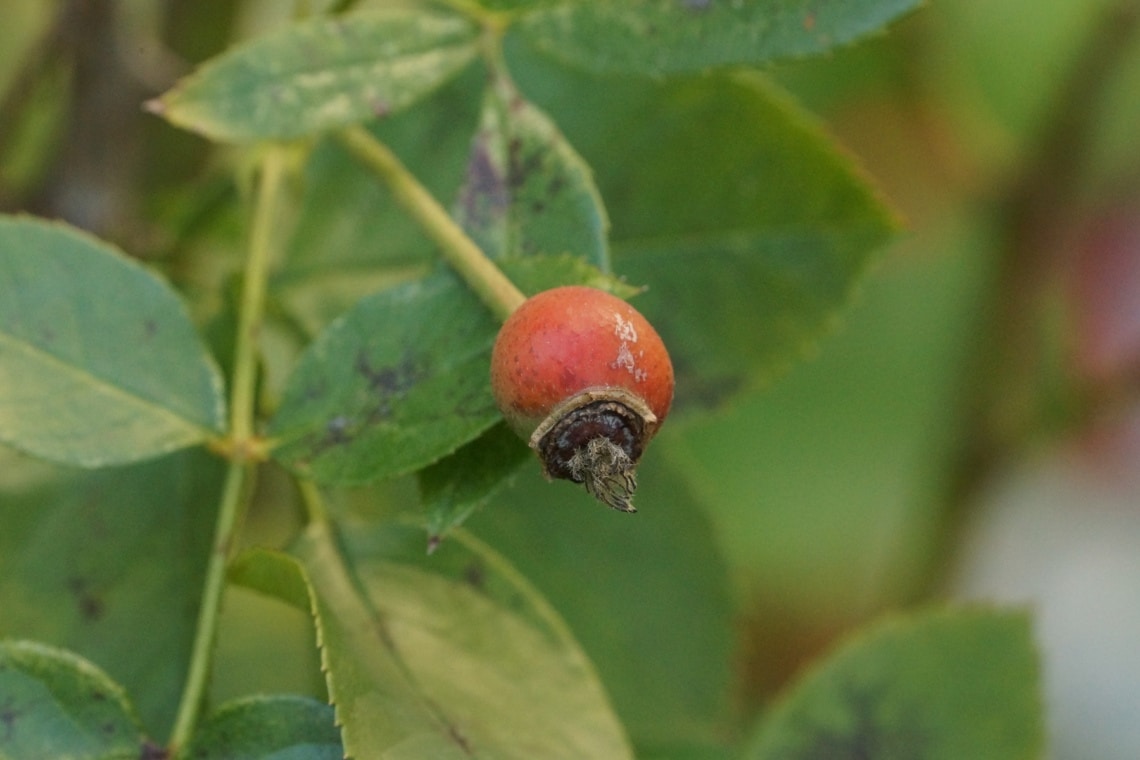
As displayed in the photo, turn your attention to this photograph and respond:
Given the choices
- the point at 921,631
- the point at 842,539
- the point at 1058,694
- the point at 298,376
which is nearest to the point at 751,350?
the point at 921,631

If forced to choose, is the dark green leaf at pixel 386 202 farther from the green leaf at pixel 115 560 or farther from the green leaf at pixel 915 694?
the green leaf at pixel 915 694

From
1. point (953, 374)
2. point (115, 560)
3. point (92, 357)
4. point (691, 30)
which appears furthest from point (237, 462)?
point (953, 374)

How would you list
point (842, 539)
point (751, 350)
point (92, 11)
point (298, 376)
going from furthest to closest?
point (842, 539) → point (92, 11) → point (751, 350) → point (298, 376)

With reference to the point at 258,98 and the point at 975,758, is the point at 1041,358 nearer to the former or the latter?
the point at 975,758

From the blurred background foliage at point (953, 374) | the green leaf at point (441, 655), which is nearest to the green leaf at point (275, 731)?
the green leaf at point (441, 655)

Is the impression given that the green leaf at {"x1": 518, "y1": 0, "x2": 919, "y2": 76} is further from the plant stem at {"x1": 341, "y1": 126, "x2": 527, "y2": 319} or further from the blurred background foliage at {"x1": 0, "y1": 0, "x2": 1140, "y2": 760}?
the blurred background foliage at {"x1": 0, "y1": 0, "x2": 1140, "y2": 760}

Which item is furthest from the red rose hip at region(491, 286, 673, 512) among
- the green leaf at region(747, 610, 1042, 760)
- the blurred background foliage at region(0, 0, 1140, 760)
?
the blurred background foliage at region(0, 0, 1140, 760)
